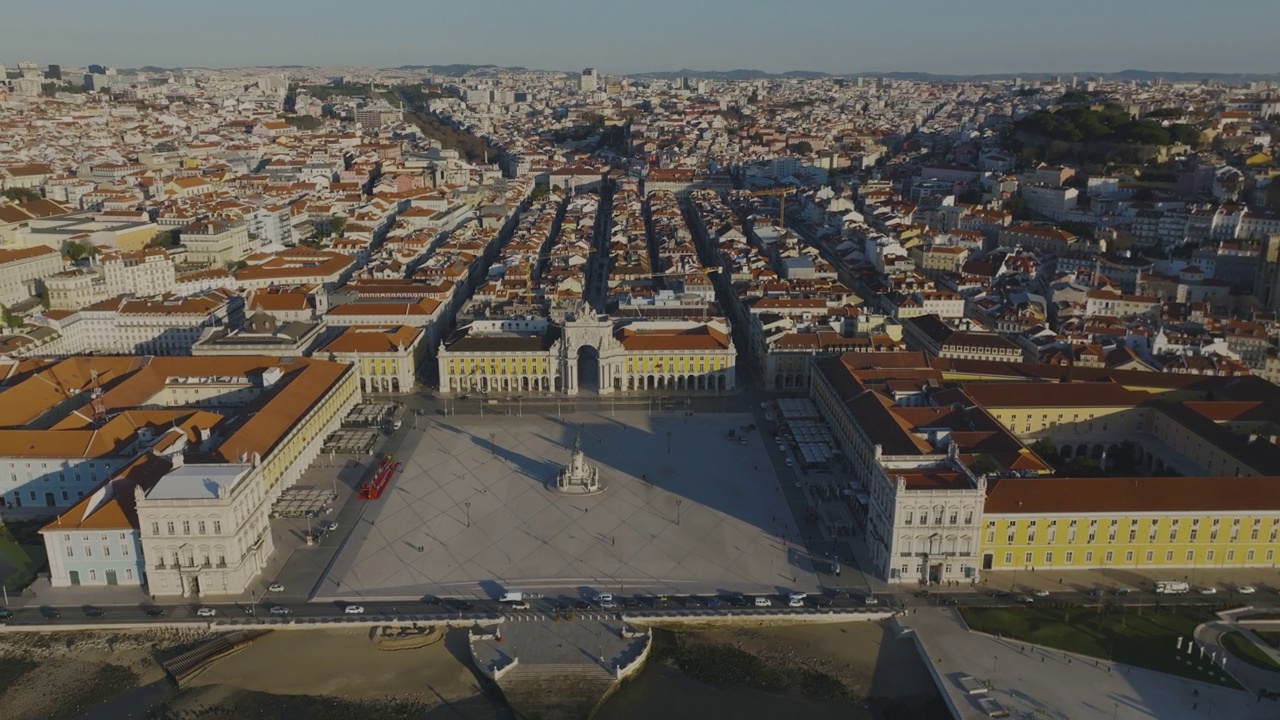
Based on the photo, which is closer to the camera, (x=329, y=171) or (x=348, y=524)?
(x=348, y=524)

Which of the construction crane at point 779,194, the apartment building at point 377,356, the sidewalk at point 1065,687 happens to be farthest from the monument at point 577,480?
the construction crane at point 779,194

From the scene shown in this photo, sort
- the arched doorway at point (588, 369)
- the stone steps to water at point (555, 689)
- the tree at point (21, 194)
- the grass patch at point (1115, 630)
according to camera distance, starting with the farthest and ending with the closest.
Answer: the tree at point (21, 194) < the arched doorway at point (588, 369) < the grass patch at point (1115, 630) < the stone steps to water at point (555, 689)

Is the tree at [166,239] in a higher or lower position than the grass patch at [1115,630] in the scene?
higher

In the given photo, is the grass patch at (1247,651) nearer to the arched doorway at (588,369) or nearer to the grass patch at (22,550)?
the arched doorway at (588,369)

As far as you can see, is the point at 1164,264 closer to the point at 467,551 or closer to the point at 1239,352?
the point at 1239,352

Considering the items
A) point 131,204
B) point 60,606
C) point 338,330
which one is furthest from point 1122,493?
point 131,204

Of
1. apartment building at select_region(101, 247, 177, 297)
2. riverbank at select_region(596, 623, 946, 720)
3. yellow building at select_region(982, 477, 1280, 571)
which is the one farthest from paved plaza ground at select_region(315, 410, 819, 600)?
apartment building at select_region(101, 247, 177, 297)
